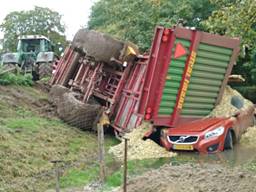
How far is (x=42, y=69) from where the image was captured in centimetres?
1770

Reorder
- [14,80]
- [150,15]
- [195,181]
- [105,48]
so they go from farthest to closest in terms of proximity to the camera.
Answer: [150,15] < [14,80] < [105,48] < [195,181]

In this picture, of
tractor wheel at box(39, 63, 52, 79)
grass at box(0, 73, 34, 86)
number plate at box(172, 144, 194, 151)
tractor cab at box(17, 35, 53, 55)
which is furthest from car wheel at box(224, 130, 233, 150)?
tractor cab at box(17, 35, 53, 55)

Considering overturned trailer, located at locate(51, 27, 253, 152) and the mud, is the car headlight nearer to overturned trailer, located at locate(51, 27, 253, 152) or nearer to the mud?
overturned trailer, located at locate(51, 27, 253, 152)

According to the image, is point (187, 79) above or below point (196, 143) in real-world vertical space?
above

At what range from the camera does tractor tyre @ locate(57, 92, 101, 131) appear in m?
10.7

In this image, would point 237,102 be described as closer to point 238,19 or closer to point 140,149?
point 140,149

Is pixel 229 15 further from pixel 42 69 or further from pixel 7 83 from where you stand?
pixel 42 69

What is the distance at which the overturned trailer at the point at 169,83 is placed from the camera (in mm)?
8578

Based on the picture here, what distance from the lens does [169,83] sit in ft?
28.9

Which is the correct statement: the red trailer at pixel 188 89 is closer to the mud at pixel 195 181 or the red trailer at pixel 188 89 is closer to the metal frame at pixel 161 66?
the metal frame at pixel 161 66

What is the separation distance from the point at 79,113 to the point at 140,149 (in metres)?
2.61

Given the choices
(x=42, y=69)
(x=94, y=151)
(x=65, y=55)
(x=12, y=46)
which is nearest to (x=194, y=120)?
(x=94, y=151)

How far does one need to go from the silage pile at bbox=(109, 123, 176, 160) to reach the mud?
2.36 metres

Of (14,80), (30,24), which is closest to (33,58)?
(14,80)
